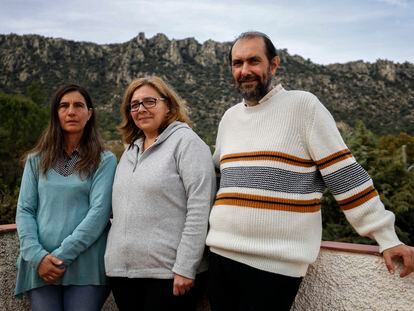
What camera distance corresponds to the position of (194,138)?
2.17 meters

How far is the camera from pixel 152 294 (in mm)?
2006

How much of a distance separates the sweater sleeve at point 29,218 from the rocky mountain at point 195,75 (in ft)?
113

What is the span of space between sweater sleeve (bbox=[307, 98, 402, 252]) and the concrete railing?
0.17 m

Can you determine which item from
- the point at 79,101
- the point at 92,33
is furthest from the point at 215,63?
the point at 79,101

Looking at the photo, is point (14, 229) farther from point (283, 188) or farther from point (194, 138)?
point (283, 188)

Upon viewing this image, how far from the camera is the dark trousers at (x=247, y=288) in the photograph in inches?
71.3

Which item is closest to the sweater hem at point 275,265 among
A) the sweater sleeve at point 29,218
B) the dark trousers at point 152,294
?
the dark trousers at point 152,294

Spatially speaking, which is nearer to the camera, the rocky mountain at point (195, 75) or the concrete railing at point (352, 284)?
the concrete railing at point (352, 284)

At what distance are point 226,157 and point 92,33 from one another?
8419 centimetres

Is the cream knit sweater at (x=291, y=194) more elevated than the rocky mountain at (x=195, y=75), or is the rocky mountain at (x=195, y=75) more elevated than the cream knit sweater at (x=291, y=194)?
the rocky mountain at (x=195, y=75)

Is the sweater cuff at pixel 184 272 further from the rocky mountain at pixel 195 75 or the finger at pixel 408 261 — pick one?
the rocky mountain at pixel 195 75

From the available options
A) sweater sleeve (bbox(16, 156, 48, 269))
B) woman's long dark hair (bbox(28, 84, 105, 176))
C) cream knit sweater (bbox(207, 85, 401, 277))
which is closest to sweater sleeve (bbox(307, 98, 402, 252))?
cream knit sweater (bbox(207, 85, 401, 277))

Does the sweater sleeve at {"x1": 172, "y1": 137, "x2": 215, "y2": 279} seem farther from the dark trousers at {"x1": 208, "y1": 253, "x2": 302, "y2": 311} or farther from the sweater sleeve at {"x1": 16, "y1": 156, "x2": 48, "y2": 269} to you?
the sweater sleeve at {"x1": 16, "y1": 156, "x2": 48, "y2": 269}

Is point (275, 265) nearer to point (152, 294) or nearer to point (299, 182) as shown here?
point (299, 182)
